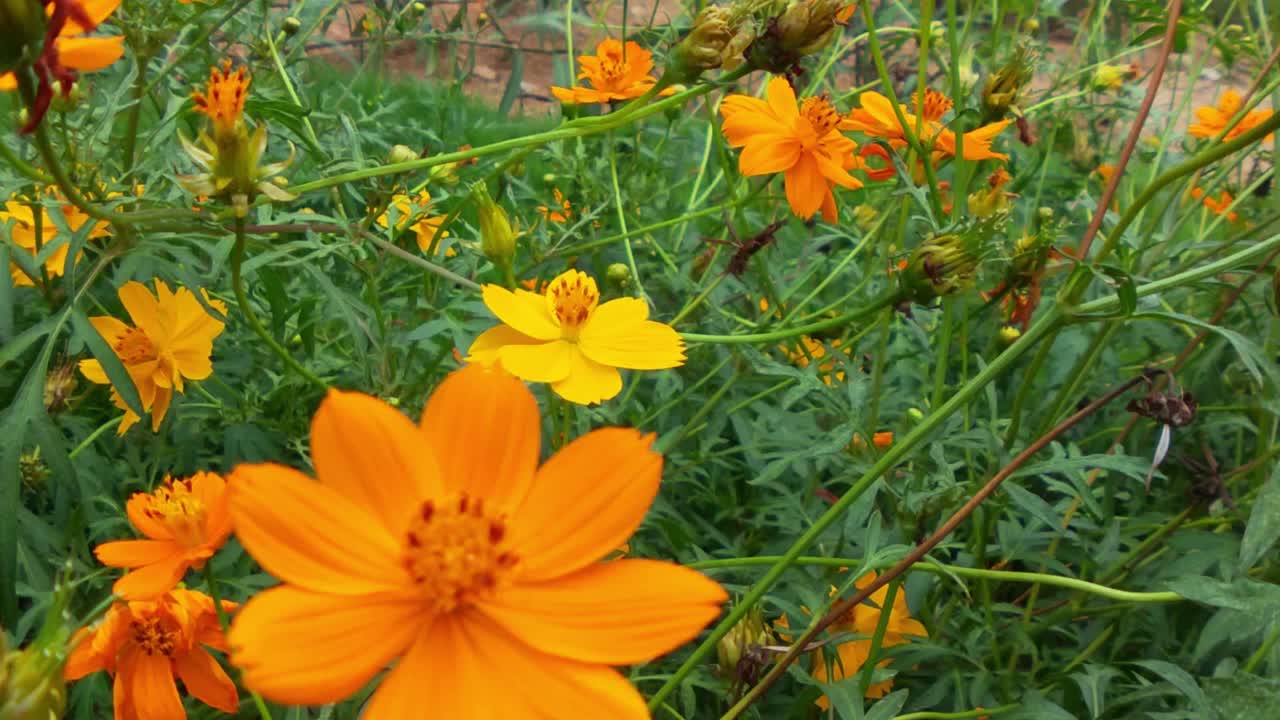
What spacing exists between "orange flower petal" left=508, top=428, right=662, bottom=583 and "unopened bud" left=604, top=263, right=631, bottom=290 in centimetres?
61

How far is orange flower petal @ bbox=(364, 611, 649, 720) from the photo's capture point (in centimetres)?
41

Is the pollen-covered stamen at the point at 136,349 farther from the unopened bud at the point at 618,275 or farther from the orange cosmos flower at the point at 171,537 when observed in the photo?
the unopened bud at the point at 618,275

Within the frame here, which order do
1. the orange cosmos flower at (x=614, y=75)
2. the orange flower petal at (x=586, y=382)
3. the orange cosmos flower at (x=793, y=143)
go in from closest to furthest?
the orange flower petal at (x=586, y=382), the orange cosmos flower at (x=793, y=143), the orange cosmos flower at (x=614, y=75)

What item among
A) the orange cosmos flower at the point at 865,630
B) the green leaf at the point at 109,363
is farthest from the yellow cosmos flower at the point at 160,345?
the orange cosmos flower at the point at 865,630

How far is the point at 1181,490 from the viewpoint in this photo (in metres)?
1.16

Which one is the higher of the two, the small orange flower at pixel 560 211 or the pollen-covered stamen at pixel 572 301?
the pollen-covered stamen at pixel 572 301

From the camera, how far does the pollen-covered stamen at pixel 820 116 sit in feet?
3.25

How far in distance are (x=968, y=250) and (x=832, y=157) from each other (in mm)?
307

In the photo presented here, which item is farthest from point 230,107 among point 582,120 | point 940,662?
point 940,662

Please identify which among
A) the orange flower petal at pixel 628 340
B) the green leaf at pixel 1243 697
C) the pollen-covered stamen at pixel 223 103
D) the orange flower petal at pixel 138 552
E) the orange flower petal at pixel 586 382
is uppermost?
the pollen-covered stamen at pixel 223 103

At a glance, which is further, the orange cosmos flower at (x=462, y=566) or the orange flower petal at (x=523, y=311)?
the orange flower petal at (x=523, y=311)

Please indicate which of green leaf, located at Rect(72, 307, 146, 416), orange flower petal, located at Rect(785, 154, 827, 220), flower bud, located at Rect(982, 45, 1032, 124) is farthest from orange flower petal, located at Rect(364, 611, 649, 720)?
flower bud, located at Rect(982, 45, 1032, 124)

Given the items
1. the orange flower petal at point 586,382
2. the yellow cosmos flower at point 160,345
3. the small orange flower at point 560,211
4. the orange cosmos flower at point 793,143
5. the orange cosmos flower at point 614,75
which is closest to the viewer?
the orange flower petal at point 586,382

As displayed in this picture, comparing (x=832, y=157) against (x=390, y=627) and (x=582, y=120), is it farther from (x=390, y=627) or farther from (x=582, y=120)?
(x=390, y=627)
